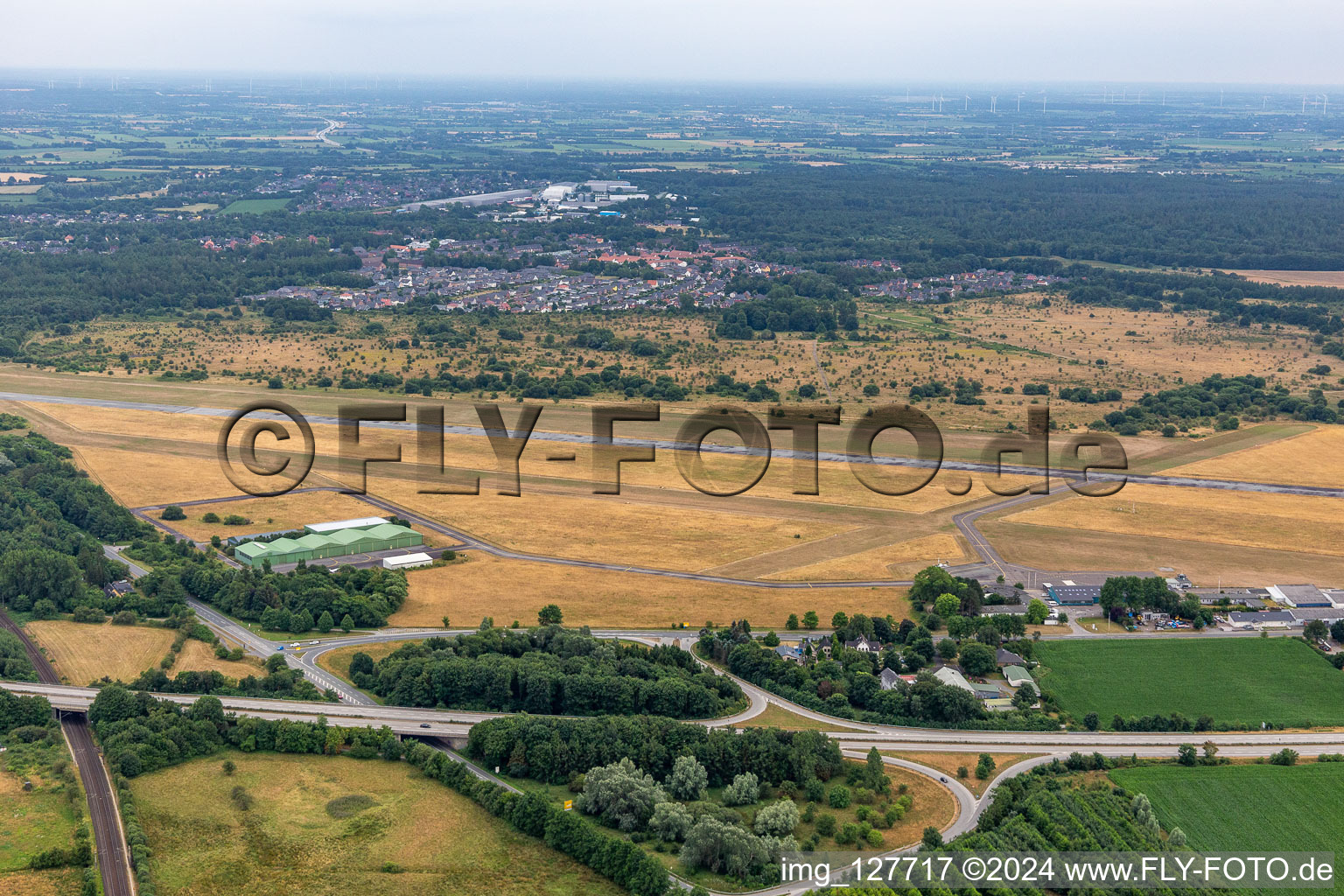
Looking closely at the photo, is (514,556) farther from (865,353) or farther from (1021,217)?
(1021,217)

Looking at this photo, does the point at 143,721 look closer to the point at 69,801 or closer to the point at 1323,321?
the point at 69,801

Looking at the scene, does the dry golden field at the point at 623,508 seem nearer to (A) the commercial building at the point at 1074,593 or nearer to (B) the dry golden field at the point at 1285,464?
(A) the commercial building at the point at 1074,593

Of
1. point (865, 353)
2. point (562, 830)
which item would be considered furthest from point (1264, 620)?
point (865, 353)

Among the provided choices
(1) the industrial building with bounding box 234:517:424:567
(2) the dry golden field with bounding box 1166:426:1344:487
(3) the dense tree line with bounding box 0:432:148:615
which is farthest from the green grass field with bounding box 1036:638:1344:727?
(3) the dense tree line with bounding box 0:432:148:615

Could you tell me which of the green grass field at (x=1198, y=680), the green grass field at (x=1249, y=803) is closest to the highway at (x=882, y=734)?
the green grass field at (x=1198, y=680)

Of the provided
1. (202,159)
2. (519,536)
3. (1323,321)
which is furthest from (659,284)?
(202,159)
